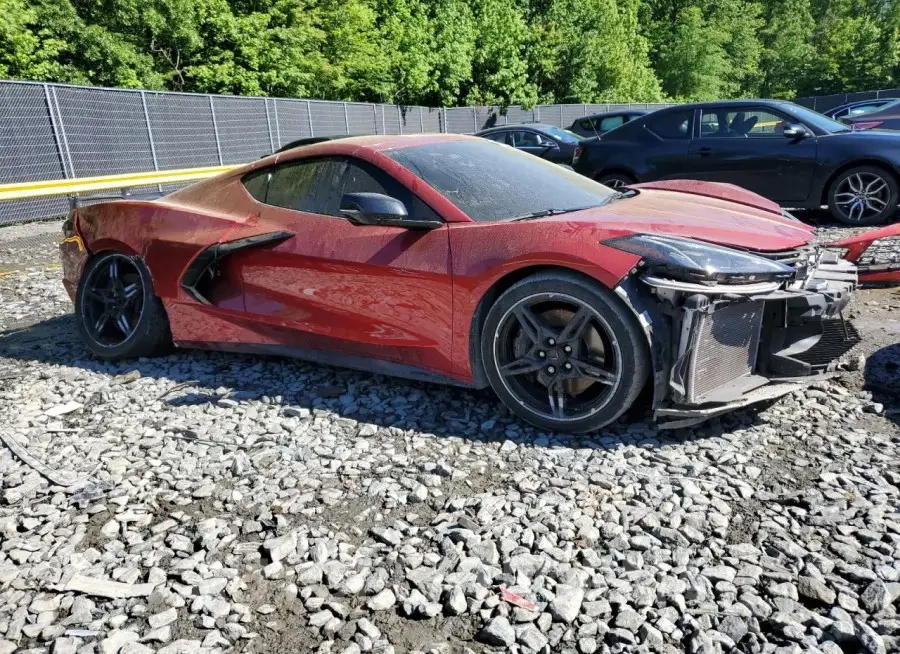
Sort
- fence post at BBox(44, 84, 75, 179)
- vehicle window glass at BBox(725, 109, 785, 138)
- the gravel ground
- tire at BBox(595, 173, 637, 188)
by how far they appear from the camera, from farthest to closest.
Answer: fence post at BBox(44, 84, 75, 179) < tire at BBox(595, 173, 637, 188) < vehicle window glass at BBox(725, 109, 785, 138) < the gravel ground

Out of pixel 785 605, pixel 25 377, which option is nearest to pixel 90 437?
pixel 25 377

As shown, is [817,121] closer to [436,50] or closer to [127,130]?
[127,130]

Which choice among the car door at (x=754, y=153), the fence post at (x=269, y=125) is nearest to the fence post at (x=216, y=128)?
the fence post at (x=269, y=125)

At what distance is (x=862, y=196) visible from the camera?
7.64 meters

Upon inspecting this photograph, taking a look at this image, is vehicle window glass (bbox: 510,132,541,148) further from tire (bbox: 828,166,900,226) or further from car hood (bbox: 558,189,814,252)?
car hood (bbox: 558,189,814,252)

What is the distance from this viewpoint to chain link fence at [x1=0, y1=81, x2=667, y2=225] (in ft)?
37.9

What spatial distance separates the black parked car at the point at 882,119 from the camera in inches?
479

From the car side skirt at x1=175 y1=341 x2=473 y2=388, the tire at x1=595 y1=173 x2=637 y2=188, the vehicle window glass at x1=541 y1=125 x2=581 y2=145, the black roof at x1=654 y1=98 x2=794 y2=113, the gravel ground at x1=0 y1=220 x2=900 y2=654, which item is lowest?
the gravel ground at x1=0 y1=220 x2=900 y2=654

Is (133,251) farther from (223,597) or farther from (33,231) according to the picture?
(33,231)

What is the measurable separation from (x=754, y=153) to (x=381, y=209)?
6396 millimetres

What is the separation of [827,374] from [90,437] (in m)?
3.59

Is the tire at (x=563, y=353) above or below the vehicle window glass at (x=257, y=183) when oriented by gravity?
below

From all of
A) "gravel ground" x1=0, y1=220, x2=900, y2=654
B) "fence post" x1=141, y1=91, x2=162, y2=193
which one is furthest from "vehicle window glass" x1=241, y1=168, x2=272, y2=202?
"fence post" x1=141, y1=91, x2=162, y2=193

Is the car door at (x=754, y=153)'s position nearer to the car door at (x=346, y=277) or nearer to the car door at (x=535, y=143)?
the car door at (x=535, y=143)
